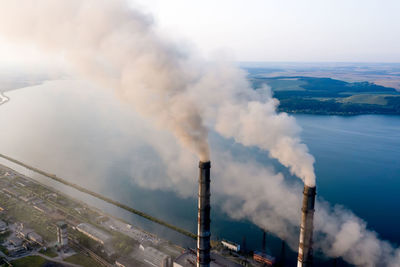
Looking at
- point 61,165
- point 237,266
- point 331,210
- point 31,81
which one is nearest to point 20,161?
point 61,165

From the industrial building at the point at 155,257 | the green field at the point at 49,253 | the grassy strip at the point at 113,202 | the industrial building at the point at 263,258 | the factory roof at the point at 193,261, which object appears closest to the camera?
the factory roof at the point at 193,261

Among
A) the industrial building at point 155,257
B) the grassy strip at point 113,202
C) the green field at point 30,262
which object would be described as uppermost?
the industrial building at point 155,257

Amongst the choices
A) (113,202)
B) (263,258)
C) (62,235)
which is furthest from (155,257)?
(113,202)

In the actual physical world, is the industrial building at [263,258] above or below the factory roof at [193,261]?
below

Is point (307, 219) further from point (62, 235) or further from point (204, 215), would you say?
point (62, 235)

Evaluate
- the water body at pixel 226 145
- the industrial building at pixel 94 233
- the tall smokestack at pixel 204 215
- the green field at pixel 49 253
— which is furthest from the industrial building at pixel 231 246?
the green field at pixel 49 253

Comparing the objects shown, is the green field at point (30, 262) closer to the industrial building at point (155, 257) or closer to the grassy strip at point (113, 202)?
the industrial building at point (155, 257)

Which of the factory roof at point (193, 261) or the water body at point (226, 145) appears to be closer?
the factory roof at point (193, 261)

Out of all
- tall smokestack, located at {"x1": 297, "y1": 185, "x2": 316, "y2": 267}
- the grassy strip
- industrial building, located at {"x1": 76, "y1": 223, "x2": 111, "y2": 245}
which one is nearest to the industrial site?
industrial building, located at {"x1": 76, "y1": 223, "x2": 111, "y2": 245}
